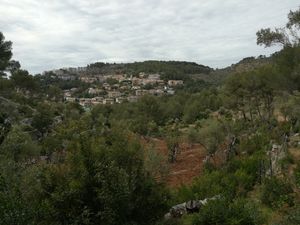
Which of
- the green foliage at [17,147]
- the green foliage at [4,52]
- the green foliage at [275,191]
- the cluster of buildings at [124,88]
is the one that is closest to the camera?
the green foliage at [275,191]

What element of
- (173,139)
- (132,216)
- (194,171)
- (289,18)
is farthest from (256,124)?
(132,216)

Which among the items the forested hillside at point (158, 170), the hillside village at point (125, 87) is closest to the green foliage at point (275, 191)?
the forested hillside at point (158, 170)

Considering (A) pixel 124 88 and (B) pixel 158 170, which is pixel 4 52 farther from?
(A) pixel 124 88

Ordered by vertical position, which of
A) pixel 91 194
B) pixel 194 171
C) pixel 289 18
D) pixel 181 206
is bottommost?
pixel 194 171

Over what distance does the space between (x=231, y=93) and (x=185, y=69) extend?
117897mm

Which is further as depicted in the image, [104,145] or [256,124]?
[256,124]

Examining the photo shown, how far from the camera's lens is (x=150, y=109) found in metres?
57.4

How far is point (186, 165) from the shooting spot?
3566cm

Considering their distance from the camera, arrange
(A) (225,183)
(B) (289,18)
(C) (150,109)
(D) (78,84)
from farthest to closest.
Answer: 1. (D) (78,84)
2. (C) (150,109)
3. (B) (289,18)
4. (A) (225,183)

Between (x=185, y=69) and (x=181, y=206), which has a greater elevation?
(x=185, y=69)

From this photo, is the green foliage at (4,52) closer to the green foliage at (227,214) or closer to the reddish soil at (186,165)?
the reddish soil at (186,165)

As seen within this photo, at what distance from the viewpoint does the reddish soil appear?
29.6 meters

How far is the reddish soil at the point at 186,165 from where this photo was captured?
29597 millimetres

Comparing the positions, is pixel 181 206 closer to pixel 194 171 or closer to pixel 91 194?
pixel 91 194
